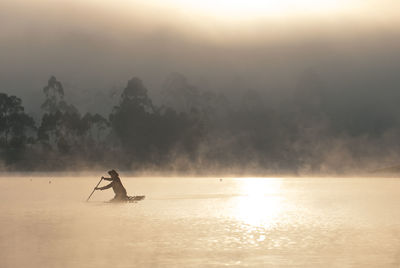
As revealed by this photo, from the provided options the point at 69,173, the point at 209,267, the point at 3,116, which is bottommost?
the point at 209,267

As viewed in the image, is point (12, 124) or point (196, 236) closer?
point (196, 236)

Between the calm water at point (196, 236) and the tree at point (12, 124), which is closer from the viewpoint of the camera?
the calm water at point (196, 236)

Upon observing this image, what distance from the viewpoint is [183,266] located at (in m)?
22.3

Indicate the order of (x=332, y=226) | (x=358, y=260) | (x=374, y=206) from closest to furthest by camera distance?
(x=358, y=260), (x=332, y=226), (x=374, y=206)

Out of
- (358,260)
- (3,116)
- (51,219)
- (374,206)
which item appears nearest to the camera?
(358,260)

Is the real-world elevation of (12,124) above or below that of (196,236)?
above

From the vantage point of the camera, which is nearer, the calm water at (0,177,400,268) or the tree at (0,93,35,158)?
the calm water at (0,177,400,268)

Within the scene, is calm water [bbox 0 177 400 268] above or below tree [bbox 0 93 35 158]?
below

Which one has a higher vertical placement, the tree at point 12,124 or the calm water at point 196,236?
the tree at point 12,124

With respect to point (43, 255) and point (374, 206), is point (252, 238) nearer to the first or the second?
point (43, 255)

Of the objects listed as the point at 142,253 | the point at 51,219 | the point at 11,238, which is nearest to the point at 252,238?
the point at 142,253

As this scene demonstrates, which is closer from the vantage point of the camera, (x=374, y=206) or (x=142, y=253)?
(x=142, y=253)

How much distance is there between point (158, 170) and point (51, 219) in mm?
128794

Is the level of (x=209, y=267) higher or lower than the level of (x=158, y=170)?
lower
